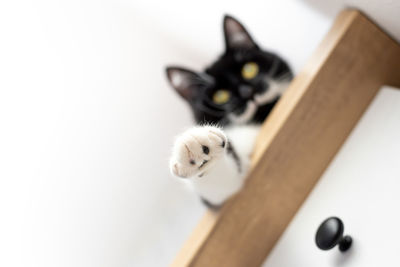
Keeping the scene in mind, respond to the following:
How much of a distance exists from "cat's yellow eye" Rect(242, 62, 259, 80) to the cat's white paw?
357mm

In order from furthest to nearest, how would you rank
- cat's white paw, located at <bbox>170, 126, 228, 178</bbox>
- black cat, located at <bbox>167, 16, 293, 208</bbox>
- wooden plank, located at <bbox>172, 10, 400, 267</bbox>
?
1. black cat, located at <bbox>167, 16, 293, 208</bbox>
2. wooden plank, located at <bbox>172, 10, 400, 267</bbox>
3. cat's white paw, located at <bbox>170, 126, 228, 178</bbox>

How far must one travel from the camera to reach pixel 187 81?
0.99 meters

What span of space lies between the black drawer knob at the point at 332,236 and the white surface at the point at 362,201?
0.5 inches

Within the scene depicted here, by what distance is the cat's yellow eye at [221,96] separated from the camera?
36.6 inches

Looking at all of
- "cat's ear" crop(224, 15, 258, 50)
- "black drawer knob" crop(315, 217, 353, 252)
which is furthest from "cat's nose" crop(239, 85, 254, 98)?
"black drawer knob" crop(315, 217, 353, 252)

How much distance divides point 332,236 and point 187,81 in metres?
0.55

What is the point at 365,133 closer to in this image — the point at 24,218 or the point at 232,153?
the point at 232,153

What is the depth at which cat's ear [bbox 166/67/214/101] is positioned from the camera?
967mm

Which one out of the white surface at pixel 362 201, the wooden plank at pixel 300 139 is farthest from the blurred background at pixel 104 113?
the white surface at pixel 362 201

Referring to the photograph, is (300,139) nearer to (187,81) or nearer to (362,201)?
(362,201)

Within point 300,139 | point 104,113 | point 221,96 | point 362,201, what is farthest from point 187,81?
point 362,201

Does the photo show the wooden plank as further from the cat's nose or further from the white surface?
the cat's nose

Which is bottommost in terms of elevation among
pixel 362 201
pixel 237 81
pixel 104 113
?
pixel 104 113

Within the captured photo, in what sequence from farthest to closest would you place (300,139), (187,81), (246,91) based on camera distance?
(187,81) → (246,91) → (300,139)
